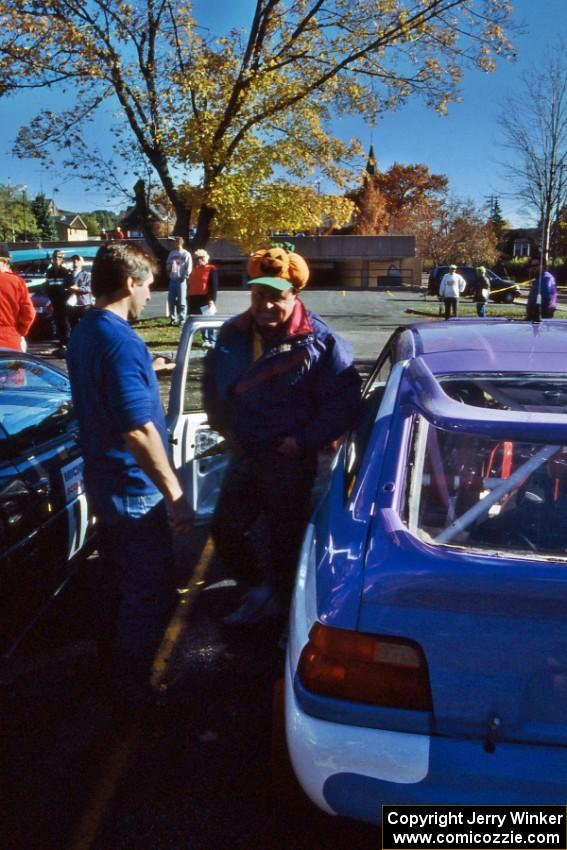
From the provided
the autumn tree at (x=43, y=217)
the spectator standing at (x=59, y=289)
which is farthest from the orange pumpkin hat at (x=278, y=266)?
the autumn tree at (x=43, y=217)

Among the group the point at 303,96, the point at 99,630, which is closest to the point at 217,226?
the point at 303,96

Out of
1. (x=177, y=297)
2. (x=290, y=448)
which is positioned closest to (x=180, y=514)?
(x=290, y=448)

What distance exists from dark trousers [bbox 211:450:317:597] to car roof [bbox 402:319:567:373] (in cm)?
76

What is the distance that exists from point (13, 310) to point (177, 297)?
9110 millimetres

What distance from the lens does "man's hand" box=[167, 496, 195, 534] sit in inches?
103

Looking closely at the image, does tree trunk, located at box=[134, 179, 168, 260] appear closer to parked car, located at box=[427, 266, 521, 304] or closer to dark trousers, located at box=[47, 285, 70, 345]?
dark trousers, located at box=[47, 285, 70, 345]

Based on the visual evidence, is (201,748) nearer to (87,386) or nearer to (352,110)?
(87,386)

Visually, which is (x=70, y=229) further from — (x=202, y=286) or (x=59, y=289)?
(x=202, y=286)

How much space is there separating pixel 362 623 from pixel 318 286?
146ft

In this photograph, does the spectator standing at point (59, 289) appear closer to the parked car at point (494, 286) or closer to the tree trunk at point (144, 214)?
the tree trunk at point (144, 214)

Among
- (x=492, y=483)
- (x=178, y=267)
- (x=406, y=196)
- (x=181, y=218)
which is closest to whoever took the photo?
(x=492, y=483)

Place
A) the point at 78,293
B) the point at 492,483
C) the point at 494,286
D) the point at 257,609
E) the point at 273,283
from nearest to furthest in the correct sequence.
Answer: the point at 492,483 < the point at 273,283 < the point at 257,609 < the point at 78,293 < the point at 494,286

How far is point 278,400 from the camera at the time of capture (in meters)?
3.16

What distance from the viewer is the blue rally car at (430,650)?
1674 mm
